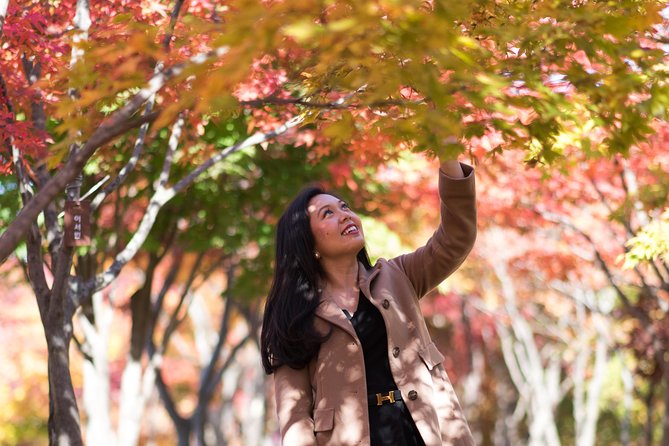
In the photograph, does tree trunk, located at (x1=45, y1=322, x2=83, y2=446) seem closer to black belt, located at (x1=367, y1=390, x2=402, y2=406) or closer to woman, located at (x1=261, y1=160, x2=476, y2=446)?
woman, located at (x1=261, y1=160, x2=476, y2=446)

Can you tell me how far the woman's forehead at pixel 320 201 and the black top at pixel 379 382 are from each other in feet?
1.54

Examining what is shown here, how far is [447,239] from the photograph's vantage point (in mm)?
3793

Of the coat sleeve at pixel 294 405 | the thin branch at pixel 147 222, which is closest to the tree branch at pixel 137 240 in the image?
the thin branch at pixel 147 222

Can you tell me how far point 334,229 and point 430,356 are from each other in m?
0.67

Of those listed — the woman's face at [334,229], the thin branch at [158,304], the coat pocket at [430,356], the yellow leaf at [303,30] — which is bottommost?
the thin branch at [158,304]

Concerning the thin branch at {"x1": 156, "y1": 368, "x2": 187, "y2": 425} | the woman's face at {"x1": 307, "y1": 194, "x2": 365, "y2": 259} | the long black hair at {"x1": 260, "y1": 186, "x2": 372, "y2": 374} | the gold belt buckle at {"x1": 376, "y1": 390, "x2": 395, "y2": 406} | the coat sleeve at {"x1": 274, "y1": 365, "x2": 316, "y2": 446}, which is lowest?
the thin branch at {"x1": 156, "y1": 368, "x2": 187, "y2": 425}

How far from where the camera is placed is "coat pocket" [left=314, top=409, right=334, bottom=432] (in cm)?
367

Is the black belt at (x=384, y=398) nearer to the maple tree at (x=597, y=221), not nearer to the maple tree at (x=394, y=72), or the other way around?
the maple tree at (x=394, y=72)

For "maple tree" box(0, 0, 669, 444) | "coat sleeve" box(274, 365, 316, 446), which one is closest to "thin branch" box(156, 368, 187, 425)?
"maple tree" box(0, 0, 669, 444)

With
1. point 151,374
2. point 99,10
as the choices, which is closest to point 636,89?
point 99,10

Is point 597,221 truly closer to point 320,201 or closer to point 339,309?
point 320,201

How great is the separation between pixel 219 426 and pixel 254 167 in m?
8.66

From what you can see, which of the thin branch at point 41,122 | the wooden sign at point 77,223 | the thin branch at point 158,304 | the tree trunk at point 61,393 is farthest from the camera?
the thin branch at point 158,304

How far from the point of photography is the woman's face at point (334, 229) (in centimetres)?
393
